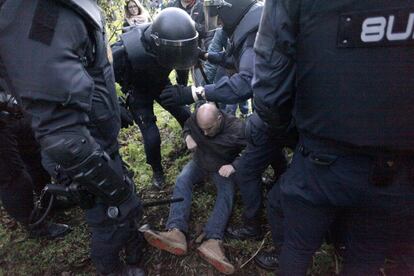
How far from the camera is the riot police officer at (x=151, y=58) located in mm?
2836

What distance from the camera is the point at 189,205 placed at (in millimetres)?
3033

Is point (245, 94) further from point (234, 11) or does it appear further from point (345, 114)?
point (345, 114)

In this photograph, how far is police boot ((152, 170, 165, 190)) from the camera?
12.0ft

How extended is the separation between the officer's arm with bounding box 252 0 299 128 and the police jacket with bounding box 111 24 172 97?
1.63 m

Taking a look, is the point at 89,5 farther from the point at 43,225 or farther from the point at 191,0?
the point at 191,0

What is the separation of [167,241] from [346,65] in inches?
76.5

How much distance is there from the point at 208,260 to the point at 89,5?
2.01m

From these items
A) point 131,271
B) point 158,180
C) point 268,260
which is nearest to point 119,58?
point 158,180

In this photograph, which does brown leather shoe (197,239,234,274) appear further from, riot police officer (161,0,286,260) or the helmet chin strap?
the helmet chin strap

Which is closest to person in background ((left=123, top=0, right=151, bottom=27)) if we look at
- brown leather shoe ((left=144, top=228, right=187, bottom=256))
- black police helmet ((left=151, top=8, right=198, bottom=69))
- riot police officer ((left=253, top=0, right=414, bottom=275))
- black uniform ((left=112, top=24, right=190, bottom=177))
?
black uniform ((left=112, top=24, right=190, bottom=177))

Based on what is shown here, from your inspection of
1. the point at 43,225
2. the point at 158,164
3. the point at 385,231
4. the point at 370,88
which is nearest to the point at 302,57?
the point at 370,88

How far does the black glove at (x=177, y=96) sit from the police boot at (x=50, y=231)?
158 cm

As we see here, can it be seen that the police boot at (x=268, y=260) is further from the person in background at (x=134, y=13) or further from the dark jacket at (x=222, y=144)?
the person in background at (x=134, y=13)

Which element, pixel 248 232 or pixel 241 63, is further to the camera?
pixel 248 232
